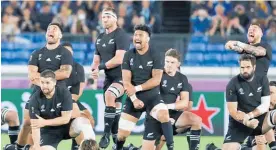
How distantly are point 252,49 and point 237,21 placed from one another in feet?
28.3

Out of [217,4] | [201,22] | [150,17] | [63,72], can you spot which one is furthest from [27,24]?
[63,72]

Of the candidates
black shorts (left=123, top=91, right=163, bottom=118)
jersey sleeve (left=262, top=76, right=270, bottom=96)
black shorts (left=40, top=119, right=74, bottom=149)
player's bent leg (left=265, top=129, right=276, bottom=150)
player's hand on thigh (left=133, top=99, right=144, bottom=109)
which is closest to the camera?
black shorts (left=40, top=119, right=74, bottom=149)

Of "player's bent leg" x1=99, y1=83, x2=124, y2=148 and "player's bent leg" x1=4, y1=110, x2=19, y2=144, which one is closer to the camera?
"player's bent leg" x1=99, y1=83, x2=124, y2=148

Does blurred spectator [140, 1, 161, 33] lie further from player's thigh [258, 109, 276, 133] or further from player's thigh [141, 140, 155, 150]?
player's thigh [258, 109, 276, 133]

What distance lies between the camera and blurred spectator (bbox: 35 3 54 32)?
23.5 meters

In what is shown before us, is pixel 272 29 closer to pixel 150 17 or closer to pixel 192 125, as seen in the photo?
pixel 150 17

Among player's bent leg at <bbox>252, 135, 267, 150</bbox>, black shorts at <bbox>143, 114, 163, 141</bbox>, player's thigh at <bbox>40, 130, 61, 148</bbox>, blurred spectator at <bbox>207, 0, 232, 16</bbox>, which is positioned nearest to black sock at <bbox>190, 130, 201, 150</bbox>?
black shorts at <bbox>143, 114, 163, 141</bbox>

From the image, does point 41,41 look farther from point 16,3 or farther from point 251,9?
point 251,9

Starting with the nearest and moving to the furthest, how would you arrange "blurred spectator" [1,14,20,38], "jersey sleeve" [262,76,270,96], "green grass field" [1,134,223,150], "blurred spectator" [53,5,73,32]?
"jersey sleeve" [262,76,270,96] < "green grass field" [1,134,223,150] < "blurred spectator" [1,14,20,38] < "blurred spectator" [53,5,73,32]

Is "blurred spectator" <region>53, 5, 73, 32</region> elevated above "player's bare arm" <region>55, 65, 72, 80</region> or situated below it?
above

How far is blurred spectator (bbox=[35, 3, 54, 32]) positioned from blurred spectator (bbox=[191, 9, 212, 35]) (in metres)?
3.45

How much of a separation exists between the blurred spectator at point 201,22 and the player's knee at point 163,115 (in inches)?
370

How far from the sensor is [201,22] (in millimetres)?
23125

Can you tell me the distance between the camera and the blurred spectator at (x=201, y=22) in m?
23.1
